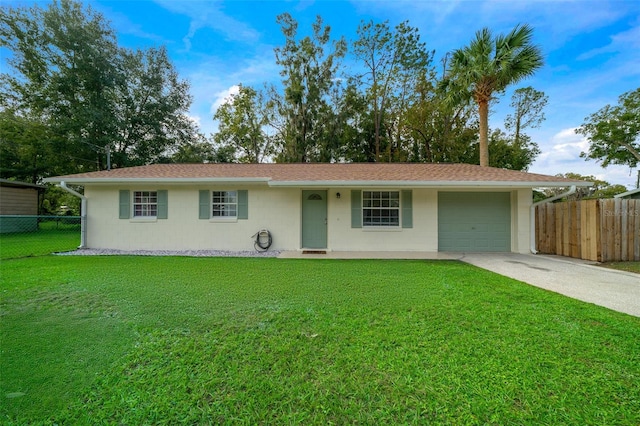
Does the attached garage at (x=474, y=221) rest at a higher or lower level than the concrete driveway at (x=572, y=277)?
higher

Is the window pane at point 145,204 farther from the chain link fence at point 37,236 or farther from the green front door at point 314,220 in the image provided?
the green front door at point 314,220

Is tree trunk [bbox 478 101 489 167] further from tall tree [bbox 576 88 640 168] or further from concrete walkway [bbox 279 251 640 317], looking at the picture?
tall tree [bbox 576 88 640 168]

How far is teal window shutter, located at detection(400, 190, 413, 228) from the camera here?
29.1 feet

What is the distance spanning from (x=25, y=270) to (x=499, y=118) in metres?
27.3

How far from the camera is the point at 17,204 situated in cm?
1460

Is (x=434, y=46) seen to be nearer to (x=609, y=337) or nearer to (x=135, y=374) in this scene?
(x=609, y=337)

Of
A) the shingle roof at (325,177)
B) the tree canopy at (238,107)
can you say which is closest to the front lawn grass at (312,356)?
the shingle roof at (325,177)

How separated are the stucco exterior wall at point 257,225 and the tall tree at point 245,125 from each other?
544 inches

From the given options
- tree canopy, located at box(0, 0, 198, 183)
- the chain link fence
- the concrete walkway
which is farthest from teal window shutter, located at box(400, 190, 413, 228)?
tree canopy, located at box(0, 0, 198, 183)

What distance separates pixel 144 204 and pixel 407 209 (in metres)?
9.15

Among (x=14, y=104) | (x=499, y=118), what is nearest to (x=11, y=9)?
(x=14, y=104)

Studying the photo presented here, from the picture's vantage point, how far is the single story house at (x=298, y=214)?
8891mm

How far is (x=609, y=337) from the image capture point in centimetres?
291

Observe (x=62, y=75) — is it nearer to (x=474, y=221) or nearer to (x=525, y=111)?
(x=474, y=221)
